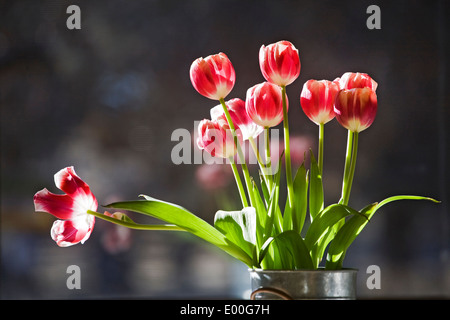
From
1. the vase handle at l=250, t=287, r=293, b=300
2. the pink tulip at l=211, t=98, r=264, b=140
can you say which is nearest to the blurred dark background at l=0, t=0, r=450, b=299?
the pink tulip at l=211, t=98, r=264, b=140

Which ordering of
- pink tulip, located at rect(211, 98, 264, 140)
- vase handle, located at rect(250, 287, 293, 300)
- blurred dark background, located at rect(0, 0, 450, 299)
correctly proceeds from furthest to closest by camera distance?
blurred dark background, located at rect(0, 0, 450, 299) < pink tulip, located at rect(211, 98, 264, 140) < vase handle, located at rect(250, 287, 293, 300)

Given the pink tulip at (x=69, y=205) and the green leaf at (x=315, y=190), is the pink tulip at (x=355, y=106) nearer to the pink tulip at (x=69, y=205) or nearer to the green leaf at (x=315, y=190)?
the green leaf at (x=315, y=190)

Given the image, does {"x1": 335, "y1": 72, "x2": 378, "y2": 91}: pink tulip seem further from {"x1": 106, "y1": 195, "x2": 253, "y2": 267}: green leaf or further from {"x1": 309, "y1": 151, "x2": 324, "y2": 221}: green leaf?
{"x1": 106, "y1": 195, "x2": 253, "y2": 267}: green leaf

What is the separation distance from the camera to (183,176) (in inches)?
43.8

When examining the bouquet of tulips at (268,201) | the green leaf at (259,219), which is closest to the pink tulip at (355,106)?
the bouquet of tulips at (268,201)

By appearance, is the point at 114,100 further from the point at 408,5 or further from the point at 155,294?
the point at 408,5

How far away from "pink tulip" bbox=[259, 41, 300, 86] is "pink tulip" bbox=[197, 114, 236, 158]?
6 cm

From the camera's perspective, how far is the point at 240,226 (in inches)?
16.4

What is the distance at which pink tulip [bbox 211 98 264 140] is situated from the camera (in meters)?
0.48

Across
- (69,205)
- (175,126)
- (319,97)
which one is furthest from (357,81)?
(175,126)

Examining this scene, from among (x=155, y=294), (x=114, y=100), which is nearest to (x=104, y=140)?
(x=114, y=100)

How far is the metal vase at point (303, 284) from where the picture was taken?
1.26ft

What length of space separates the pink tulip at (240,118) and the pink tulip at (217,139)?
0.09 ft
